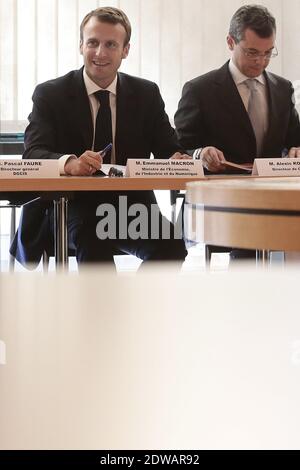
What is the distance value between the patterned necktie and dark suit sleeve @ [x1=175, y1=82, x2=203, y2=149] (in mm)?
228

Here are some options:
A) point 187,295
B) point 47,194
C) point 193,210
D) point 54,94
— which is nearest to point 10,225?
point 54,94

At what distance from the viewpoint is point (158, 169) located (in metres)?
2.51

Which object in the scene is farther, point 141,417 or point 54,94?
point 54,94

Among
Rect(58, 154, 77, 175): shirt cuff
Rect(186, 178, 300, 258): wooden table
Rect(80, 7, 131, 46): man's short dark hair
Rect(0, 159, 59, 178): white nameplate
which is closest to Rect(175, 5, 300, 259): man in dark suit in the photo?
Rect(80, 7, 131, 46): man's short dark hair

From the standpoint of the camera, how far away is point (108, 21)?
3066mm

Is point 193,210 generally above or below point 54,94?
below

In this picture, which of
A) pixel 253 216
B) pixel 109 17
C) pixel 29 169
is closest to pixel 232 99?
pixel 109 17

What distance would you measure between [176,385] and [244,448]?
0.03 metres

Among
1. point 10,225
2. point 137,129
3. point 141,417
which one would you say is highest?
point 137,129

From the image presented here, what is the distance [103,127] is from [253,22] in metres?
0.81

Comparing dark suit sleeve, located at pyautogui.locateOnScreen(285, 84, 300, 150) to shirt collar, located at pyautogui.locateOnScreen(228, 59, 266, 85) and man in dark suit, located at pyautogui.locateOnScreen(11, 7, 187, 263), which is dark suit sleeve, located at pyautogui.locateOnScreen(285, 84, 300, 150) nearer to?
shirt collar, located at pyautogui.locateOnScreen(228, 59, 266, 85)

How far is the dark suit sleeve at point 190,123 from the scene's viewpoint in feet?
10.9

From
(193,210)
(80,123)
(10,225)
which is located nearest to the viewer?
(193,210)
